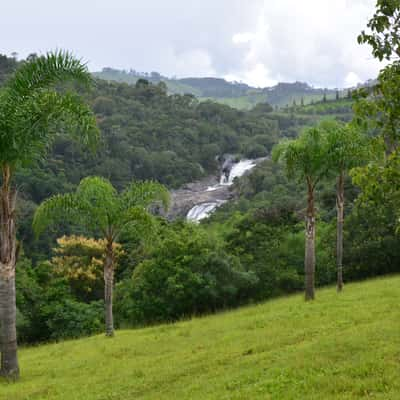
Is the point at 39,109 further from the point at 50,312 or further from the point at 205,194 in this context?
the point at 205,194

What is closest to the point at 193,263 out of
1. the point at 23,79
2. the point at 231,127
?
the point at 23,79

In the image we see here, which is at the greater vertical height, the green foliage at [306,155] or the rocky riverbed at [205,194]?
the rocky riverbed at [205,194]

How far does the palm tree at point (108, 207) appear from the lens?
616 inches

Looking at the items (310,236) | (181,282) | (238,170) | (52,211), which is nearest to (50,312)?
(181,282)

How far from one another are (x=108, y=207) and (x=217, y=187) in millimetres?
51852

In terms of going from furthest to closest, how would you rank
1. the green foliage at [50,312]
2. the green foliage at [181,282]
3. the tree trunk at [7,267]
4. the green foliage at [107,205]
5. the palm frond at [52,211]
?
the green foliage at [50,312]
the green foliage at [181,282]
the green foliage at [107,205]
the palm frond at [52,211]
the tree trunk at [7,267]

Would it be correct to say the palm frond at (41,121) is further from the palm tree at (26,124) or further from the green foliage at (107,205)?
the green foliage at (107,205)

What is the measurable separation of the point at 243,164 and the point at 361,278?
165 feet

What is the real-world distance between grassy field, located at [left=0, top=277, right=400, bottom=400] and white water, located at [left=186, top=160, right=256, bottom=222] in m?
38.6

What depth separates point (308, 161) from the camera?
1709 cm

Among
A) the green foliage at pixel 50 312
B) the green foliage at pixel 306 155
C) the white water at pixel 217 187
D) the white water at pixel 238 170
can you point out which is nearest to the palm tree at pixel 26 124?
the green foliage at pixel 306 155

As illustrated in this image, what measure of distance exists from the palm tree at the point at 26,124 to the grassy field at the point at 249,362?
1.69 meters

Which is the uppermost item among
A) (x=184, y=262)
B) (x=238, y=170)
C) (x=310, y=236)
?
(x=238, y=170)

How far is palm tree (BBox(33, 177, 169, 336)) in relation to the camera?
15641 mm
